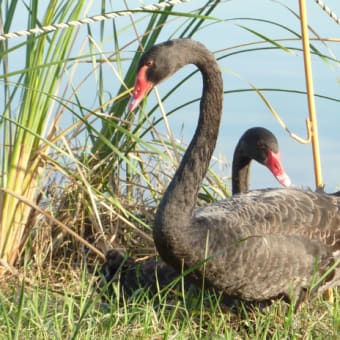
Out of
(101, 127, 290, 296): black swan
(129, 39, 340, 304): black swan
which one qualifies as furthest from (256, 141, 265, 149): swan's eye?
(129, 39, 340, 304): black swan

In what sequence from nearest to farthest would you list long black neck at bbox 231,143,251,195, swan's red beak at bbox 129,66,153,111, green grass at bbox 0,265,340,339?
green grass at bbox 0,265,340,339
swan's red beak at bbox 129,66,153,111
long black neck at bbox 231,143,251,195

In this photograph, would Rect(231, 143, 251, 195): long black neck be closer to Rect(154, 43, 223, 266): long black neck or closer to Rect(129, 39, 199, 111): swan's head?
Rect(154, 43, 223, 266): long black neck

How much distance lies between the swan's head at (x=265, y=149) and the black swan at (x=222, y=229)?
466 millimetres

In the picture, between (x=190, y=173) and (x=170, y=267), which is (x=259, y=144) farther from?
(x=190, y=173)

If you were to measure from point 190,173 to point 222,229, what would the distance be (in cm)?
28

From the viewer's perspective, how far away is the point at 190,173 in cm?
373

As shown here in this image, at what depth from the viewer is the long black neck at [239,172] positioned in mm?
4898

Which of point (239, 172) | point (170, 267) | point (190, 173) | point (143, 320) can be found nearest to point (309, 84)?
point (190, 173)

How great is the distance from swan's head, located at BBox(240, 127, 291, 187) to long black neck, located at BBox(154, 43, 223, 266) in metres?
0.70

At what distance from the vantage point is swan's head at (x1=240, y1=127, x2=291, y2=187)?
14.7 feet

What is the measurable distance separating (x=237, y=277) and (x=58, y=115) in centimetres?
147

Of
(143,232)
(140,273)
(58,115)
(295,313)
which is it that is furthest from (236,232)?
(58,115)

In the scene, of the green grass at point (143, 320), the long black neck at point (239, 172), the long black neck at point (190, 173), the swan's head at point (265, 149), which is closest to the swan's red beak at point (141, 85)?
the long black neck at point (190, 173)

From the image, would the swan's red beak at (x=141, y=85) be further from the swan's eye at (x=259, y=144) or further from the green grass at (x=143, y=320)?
the swan's eye at (x=259, y=144)
